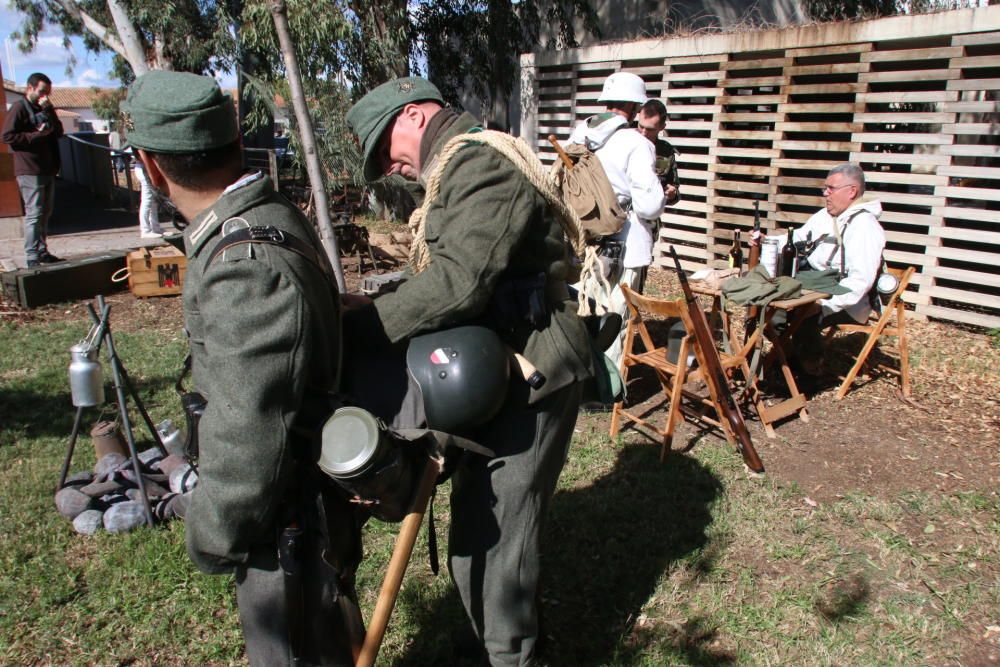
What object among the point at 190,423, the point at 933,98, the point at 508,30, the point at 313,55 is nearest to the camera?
the point at 190,423

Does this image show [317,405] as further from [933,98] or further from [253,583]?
[933,98]

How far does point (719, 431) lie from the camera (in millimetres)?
4902

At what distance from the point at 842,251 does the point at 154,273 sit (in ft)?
22.7

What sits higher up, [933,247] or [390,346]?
[390,346]

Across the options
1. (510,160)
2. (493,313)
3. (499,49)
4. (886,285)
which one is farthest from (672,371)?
(499,49)

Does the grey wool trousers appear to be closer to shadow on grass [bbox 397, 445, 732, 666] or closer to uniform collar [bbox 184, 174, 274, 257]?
shadow on grass [bbox 397, 445, 732, 666]

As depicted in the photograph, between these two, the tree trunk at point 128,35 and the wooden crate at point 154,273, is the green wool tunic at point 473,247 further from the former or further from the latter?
the tree trunk at point 128,35

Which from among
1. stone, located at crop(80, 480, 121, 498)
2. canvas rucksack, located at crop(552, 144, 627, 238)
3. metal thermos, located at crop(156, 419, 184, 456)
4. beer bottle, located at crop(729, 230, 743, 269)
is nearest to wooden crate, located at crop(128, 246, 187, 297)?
metal thermos, located at crop(156, 419, 184, 456)

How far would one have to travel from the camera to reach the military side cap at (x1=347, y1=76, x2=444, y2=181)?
2133 mm

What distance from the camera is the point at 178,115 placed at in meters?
1.68

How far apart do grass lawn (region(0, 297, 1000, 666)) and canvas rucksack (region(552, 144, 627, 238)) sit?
1446mm

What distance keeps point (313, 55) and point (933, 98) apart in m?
8.47

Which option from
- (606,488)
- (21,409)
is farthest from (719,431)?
(21,409)

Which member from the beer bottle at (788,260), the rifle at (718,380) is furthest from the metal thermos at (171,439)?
the beer bottle at (788,260)
